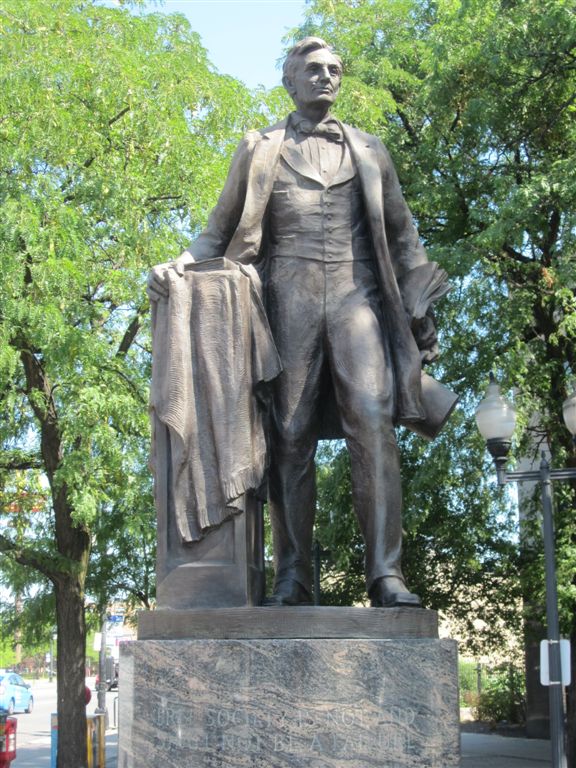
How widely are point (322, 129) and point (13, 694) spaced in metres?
35.3

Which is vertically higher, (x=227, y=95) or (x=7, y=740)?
(x=227, y=95)

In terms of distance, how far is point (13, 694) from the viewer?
1497 inches

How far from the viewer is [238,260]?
5.55m

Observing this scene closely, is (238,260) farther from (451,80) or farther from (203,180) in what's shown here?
(451,80)

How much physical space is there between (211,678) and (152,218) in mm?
Result: 13468

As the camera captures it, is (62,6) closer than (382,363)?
No

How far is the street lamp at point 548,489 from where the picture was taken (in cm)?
1176

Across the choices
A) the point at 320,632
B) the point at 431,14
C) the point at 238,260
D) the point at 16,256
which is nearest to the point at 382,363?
the point at 238,260

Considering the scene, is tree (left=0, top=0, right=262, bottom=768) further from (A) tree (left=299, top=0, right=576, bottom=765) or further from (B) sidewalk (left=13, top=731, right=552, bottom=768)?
(B) sidewalk (left=13, top=731, right=552, bottom=768)

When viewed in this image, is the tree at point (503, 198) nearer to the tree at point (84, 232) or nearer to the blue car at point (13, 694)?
the tree at point (84, 232)

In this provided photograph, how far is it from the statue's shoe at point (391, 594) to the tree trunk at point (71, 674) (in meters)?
13.2

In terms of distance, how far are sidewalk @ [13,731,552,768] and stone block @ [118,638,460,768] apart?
1642cm

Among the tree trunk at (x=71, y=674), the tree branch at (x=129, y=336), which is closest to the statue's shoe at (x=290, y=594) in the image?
the tree branch at (x=129, y=336)

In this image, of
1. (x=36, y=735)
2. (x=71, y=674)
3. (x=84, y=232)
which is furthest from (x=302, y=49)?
(x=36, y=735)
